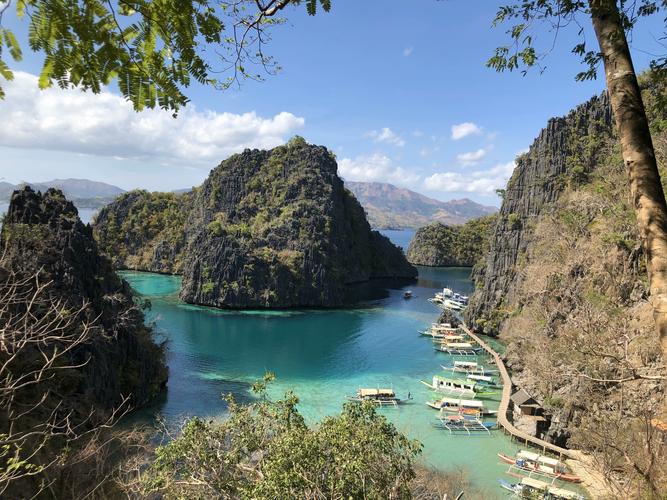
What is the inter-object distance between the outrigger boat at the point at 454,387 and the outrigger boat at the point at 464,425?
4.46 m

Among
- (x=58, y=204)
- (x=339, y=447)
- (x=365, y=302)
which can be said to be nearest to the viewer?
(x=339, y=447)

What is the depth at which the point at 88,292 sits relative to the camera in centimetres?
2573

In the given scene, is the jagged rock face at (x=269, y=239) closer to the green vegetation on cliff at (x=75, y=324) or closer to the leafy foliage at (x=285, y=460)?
the green vegetation on cliff at (x=75, y=324)

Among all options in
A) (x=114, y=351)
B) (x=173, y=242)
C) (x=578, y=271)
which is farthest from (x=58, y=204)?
(x=173, y=242)

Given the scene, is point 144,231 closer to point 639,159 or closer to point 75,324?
point 75,324

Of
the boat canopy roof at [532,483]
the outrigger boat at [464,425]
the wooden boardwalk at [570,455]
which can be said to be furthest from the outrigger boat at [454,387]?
the boat canopy roof at [532,483]

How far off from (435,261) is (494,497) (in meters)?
91.4

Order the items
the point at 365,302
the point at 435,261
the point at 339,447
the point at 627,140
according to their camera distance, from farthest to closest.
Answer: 1. the point at 435,261
2. the point at 365,302
3. the point at 339,447
4. the point at 627,140

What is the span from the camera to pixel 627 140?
3.31m

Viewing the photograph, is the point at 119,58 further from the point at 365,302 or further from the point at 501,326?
the point at 365,302

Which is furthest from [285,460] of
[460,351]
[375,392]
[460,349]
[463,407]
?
[460,349]

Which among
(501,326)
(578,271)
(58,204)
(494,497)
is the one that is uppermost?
(58,204)

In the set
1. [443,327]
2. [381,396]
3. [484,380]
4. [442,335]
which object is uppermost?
[443,327]

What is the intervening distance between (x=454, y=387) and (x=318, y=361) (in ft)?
39.1
